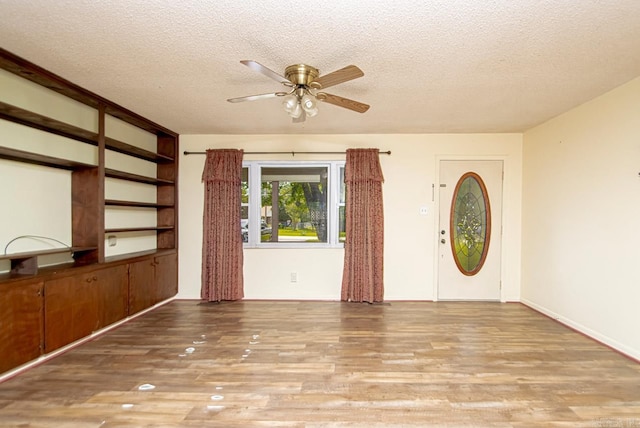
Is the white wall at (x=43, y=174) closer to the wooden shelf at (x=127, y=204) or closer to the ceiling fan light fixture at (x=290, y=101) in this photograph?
the wooden shelf at (x=127, y=204)

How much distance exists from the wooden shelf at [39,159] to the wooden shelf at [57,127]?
28 cm

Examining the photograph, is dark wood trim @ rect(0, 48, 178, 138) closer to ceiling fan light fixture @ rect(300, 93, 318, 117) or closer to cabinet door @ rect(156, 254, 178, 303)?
cabinet door @ rect(156, 254, 178, 303)

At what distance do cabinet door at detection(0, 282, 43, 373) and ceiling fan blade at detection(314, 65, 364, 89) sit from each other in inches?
103

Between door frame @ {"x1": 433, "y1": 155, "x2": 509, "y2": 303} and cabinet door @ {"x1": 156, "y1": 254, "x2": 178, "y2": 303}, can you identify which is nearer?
cabinet door @ {"x1": 156, "y1": 254, "x2": 178, "y2": 303}

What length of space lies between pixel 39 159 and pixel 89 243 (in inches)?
35.5

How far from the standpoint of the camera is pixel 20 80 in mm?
2373

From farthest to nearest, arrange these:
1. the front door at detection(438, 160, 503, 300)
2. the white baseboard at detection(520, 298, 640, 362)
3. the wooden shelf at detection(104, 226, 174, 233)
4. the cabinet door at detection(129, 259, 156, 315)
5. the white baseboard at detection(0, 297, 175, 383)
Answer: the front door at detection(438, 160, 503, 300), the cabinet door at detection(129, 259, 156, 315), the wooden shelf at detection(104, 226, 174, 233), the white baseboard at detection(520, 298, 640, 362), the white baseboard at detection(0, 297, 175, 383)

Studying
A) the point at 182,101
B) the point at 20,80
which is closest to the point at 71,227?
the point at 20,80

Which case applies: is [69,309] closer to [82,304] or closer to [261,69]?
[82,304]

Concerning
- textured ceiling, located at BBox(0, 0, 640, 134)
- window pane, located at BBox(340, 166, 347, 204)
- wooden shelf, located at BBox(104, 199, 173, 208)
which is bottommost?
wooden shelf, located at BBox(104, 199, 173, 208)

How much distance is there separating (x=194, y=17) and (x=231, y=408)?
2395 mm

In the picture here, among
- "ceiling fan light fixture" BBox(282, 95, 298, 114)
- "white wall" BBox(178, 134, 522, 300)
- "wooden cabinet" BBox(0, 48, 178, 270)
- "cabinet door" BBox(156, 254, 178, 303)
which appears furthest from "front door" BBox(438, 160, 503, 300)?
"wooden cabinet" BBox(0, 48, 178, 270)

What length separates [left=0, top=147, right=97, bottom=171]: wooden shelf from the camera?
217 cm

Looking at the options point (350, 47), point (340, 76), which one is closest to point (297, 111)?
point (340, 76)
